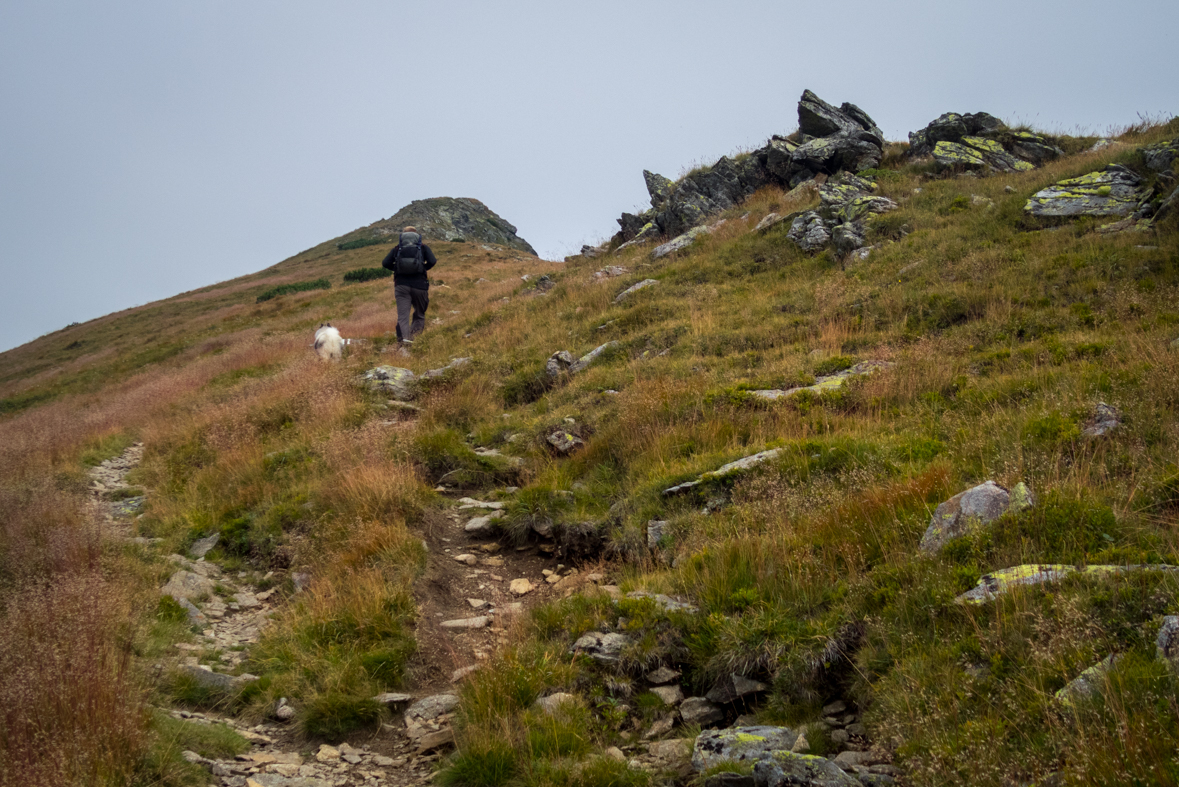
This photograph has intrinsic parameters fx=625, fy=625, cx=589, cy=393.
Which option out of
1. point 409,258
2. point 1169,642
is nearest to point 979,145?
point 409,258

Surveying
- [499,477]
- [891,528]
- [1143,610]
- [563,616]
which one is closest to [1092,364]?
[891,528]

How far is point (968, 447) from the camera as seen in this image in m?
5.09

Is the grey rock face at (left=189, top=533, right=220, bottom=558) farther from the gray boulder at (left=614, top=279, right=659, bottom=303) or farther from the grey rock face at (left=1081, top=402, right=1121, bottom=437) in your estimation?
→ the gray boulder at (left=614, top=279, right=659, bottom=303)

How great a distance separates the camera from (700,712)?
3.71m

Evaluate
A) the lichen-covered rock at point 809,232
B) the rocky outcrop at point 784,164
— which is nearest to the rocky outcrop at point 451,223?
the rocky outcrop at point 784,164

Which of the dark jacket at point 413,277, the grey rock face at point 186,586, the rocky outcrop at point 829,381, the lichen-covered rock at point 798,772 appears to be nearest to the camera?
the lichen-covered rock at point 798,772

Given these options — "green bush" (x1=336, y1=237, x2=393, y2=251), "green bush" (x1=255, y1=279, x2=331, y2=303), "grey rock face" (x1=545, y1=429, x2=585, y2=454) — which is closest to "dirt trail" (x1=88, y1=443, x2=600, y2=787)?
"grey rock face" (x1=545, y1=429, x2=585, y2=454)

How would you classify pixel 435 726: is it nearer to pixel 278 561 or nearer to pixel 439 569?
pixel 439 569

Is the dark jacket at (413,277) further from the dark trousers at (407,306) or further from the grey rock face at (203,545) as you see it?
the grey rock face at (203,545)

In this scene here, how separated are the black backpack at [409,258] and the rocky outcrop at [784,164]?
889 cm

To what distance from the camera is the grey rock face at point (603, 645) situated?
13.5ft

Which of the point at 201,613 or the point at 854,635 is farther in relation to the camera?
the point at 201,613

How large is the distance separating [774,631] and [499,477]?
4708 mm

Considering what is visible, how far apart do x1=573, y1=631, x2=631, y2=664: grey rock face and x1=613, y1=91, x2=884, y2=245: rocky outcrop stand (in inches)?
671
